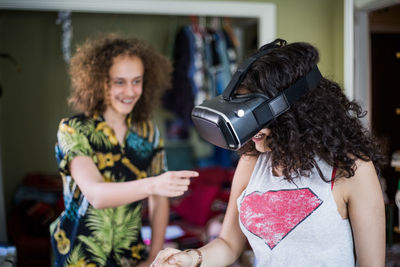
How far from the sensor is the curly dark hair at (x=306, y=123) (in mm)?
1046

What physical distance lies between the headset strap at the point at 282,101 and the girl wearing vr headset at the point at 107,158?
644 mm

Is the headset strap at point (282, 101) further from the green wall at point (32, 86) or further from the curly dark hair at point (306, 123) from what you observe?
the green wall at point (32, 86)

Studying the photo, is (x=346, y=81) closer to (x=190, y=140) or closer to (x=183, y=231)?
(x=183, y=231)

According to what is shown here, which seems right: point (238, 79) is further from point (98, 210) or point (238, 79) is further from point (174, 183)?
point (98, 210)

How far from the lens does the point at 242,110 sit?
0.99 m

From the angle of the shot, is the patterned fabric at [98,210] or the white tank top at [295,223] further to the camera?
the patterned fabric at [98,210]

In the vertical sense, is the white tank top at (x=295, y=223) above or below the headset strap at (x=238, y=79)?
below

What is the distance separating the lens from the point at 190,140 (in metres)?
4.87

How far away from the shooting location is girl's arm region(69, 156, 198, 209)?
1339mm

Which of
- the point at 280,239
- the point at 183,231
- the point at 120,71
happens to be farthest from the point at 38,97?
the point at 280,239

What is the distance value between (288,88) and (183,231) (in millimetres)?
2512

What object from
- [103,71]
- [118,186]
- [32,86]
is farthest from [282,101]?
[32,86]

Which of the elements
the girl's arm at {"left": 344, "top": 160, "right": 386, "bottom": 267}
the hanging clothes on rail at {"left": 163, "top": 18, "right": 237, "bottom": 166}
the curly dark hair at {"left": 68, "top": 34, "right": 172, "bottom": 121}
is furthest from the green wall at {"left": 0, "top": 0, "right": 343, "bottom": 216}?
the girl's arm at {"left": 344, "top": 160, "right": 386, "bottom": 267}

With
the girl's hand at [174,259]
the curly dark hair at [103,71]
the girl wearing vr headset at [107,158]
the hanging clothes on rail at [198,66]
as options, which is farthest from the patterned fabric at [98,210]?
the hanging clothes on rail at [198,66]
